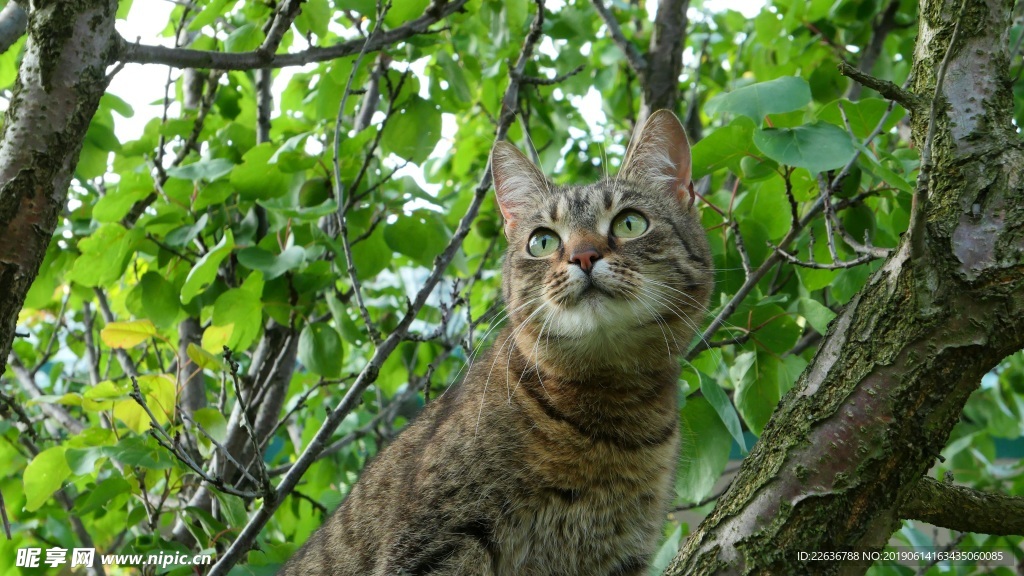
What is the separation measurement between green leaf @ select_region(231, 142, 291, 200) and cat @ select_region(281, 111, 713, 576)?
988mm

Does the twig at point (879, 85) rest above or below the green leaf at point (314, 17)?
below

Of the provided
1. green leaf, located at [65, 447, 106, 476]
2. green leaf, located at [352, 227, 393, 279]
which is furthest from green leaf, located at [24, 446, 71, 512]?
green leaf, located at [352, 227, 393, 279]

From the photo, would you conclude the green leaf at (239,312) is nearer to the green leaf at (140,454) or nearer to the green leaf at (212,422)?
the green leaf at (212,422)

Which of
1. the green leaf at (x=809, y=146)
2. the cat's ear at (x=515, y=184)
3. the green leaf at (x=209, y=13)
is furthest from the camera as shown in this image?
the cat's ear at (x=515, y=184)

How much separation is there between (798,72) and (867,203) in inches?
73.8

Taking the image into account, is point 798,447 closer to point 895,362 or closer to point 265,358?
point 895,362

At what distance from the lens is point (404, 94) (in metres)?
3.70

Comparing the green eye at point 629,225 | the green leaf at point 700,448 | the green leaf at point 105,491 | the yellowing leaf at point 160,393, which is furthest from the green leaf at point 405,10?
the green leaf at point 105,491

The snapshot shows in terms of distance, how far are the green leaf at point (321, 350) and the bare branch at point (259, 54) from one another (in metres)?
1.03

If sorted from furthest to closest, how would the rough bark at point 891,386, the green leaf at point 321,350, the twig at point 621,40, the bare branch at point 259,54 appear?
the twig at point 621,40, the green leaf at point 321,350, the bare branch at point 259,54, the rough bark at point 891,386

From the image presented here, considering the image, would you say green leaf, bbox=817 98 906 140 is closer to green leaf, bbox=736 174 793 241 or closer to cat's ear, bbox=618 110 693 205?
green leaf, bbox=736 174 793 241

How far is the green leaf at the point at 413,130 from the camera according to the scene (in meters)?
3.59

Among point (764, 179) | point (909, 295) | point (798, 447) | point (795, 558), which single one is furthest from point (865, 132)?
point (795, 558)

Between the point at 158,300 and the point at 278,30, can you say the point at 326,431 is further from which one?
the point at 278,30
